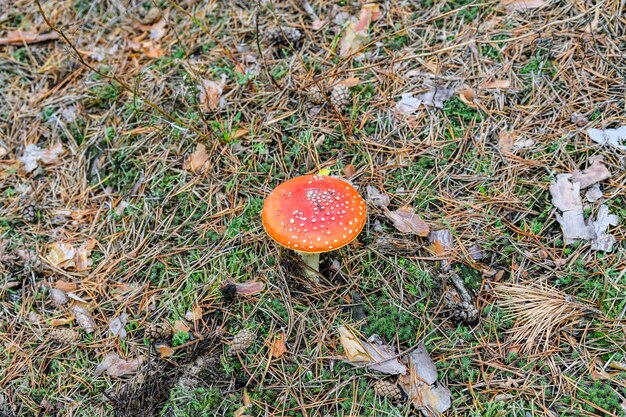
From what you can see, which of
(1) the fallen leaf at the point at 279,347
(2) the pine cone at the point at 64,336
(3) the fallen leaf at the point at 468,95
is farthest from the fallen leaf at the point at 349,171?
(2) the pine cone at the point at 64,336

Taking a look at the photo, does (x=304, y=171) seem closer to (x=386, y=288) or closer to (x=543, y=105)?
(x=386, y=288)

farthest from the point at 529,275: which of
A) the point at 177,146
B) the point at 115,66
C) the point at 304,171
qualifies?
the point at 115,66

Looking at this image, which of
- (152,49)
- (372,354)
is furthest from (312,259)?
(152,49)

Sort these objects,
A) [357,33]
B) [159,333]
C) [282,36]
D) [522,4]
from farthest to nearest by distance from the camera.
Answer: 1. [282,36]
2. [357,33]
3. [522,4]
4. [159,333]

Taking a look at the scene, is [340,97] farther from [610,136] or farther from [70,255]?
[70,255]

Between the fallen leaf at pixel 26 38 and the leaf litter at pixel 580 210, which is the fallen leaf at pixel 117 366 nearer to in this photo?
the leaf litter at pixel 580 210

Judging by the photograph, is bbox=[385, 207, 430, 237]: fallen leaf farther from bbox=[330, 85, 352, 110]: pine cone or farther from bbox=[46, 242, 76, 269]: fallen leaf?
bbox=[46, 242, 76, 269]: fallen leaf

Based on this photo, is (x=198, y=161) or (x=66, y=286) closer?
(x=66, y=286)
